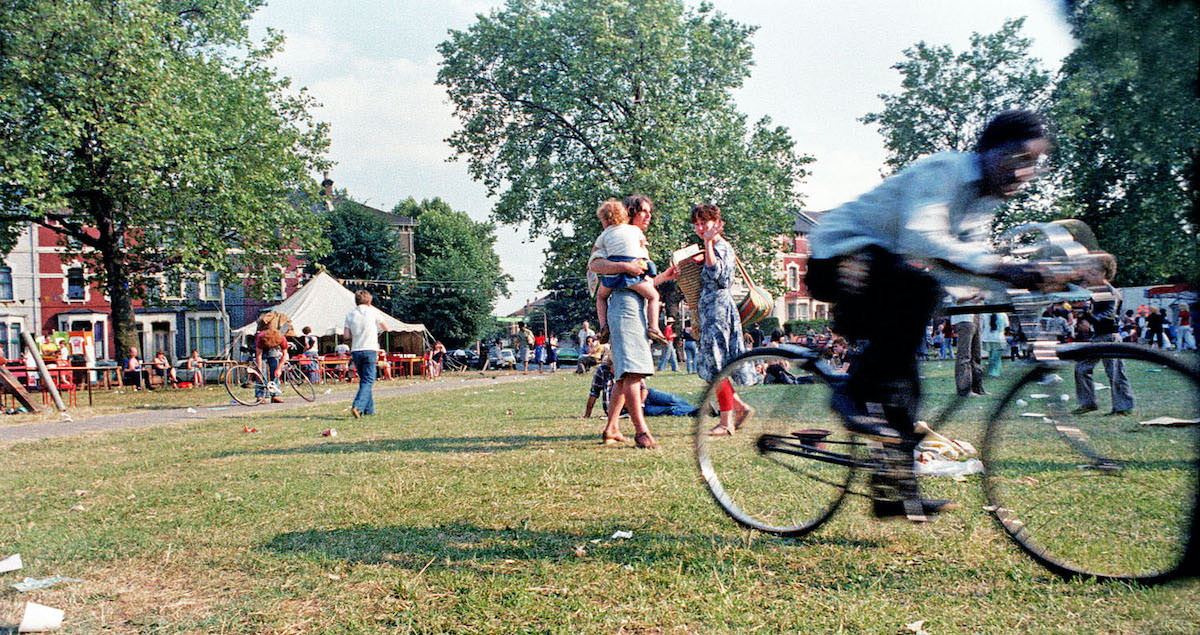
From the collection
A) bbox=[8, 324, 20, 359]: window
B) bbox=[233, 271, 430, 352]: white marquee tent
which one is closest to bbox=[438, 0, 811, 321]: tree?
bbox=[233, 271, 430, 352]: white marquee tent

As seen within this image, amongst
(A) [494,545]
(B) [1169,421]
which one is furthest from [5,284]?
(B) [1169,421]

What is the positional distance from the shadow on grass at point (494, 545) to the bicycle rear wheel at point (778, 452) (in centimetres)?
17

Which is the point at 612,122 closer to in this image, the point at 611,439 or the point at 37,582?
the point at 611,439

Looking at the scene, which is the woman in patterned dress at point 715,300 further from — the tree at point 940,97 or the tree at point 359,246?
the tree at point 359,246

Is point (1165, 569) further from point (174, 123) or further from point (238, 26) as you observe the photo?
point (238, 26)

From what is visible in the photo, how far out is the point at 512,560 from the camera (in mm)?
3314

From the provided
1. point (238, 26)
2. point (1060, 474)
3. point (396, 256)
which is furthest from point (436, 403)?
point (396, 256)

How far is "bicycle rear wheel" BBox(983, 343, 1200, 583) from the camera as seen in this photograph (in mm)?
2590

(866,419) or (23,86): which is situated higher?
(23,86)

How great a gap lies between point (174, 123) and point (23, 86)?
11.1 ft

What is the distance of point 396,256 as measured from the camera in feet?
177

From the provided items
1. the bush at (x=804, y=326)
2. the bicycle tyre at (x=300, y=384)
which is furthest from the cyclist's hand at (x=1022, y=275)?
the bush at (x=804, y=326)

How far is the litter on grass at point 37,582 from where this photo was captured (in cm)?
315

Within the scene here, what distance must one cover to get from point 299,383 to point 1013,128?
50.6 feet
